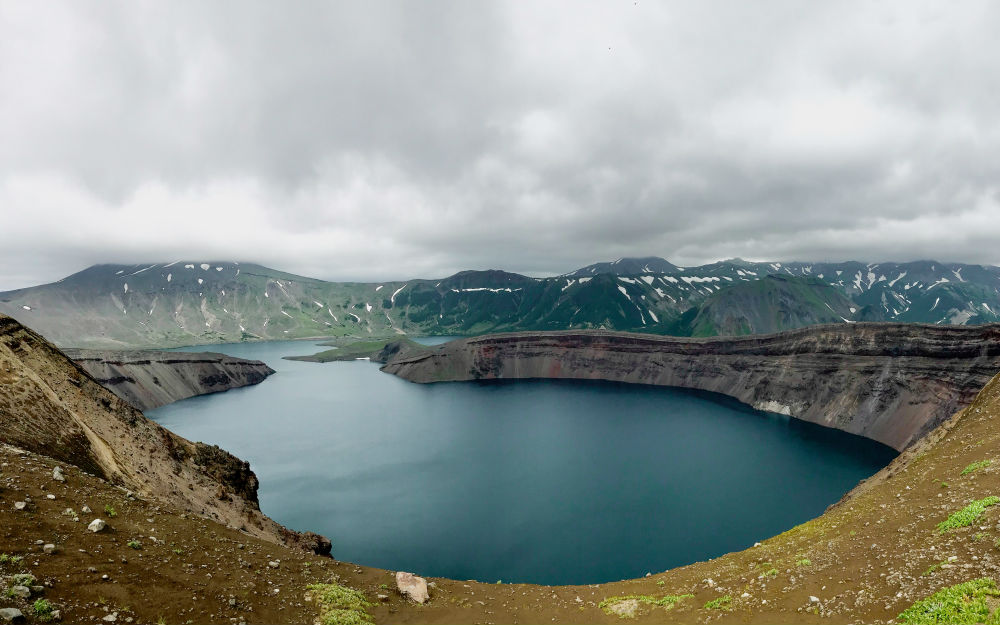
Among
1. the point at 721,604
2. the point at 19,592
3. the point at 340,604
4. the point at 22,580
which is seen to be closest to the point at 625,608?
the point at 721,604

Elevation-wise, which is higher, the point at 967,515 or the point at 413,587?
the point at 967,515

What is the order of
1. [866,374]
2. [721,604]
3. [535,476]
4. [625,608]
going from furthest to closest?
[866,374], [535,476], [625,608], [721,604]

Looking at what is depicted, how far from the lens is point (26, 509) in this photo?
14.7 m

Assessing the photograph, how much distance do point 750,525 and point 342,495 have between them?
64156mm

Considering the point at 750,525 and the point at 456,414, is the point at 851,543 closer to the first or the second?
the point at 750,525

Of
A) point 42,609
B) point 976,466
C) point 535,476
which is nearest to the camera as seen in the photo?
point 42,609

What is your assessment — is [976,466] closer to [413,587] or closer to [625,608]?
[625,608]

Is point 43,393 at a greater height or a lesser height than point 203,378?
greater

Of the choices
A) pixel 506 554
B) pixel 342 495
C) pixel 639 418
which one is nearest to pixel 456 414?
pixel 639 418

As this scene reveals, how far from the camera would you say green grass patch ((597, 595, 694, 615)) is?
1987 centimetres

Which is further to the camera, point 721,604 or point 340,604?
point 340,604

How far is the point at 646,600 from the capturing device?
2095 cm

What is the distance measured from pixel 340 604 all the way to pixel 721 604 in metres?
16.3

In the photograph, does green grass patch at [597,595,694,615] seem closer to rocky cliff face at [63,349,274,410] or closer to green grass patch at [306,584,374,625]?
green grass patch at [306,584,374,625]
